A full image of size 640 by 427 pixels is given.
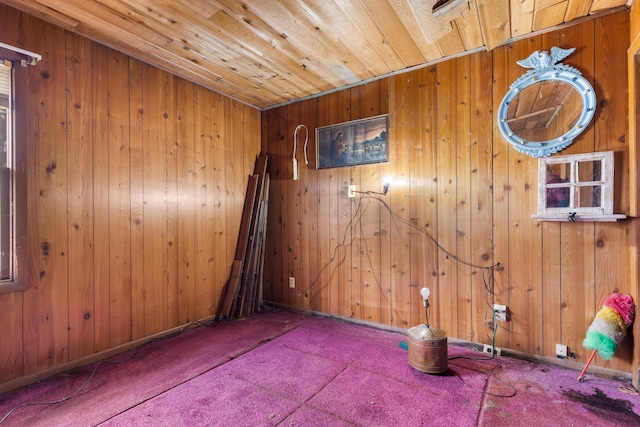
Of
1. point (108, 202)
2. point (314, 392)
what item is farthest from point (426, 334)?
point (108, 202)

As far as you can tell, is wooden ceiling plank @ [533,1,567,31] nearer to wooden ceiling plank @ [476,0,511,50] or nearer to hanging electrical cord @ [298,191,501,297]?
wooden ceiling plank @ [476,0,511,50]

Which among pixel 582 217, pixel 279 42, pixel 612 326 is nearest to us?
pixel 612 326

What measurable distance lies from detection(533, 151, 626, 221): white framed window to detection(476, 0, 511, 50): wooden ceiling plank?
0.97 m

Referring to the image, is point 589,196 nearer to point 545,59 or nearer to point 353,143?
point 545,59

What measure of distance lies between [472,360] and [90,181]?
3.22 m

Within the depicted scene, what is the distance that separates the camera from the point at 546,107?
215 centimetres

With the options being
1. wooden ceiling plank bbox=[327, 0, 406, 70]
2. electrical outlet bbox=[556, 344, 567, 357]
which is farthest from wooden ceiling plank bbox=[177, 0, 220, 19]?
electrical outlet bbox=[556, 344, 567, 357]

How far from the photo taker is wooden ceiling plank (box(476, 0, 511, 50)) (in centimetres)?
185

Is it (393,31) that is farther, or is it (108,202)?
(108,202)

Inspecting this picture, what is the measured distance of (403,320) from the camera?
108 inches

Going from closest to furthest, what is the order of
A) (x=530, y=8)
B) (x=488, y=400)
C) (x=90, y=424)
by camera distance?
(x=90, y=424)
(x=488, y=400)
(x=530, y=8)

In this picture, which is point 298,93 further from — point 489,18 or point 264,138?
point 489,18

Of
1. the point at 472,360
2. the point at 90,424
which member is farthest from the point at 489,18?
the point at 90,424

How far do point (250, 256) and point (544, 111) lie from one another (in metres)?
3.01
